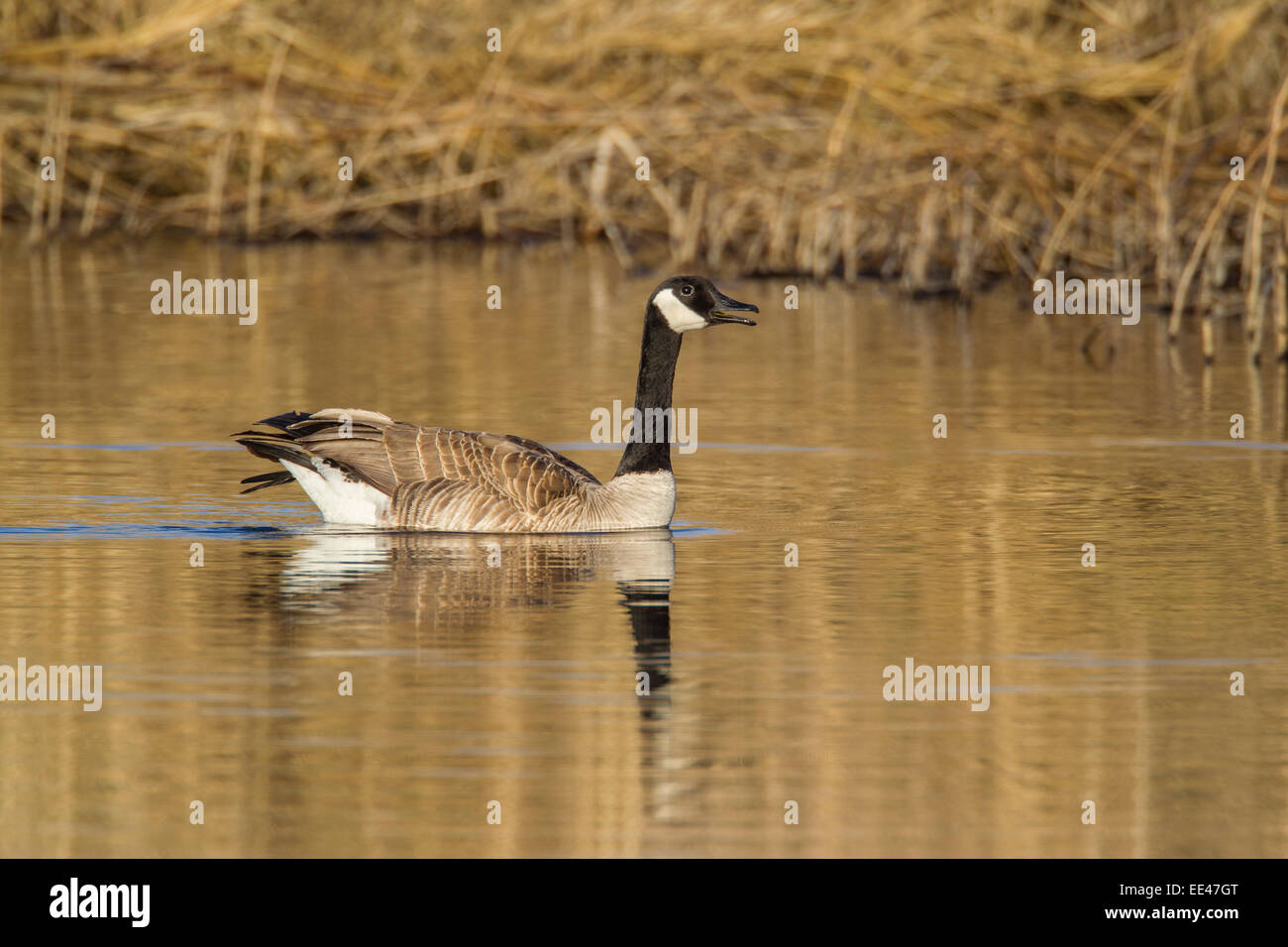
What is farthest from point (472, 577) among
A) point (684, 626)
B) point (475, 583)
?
point (684, 626)

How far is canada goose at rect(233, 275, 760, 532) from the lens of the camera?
11.6m

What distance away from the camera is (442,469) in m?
11.6

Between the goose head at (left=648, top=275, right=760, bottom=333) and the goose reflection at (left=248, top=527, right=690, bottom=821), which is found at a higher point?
the goose head at (left=648, top=275, right=760, bottom=333)

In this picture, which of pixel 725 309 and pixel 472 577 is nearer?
pixel 472 577

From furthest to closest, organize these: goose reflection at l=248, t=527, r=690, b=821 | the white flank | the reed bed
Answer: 1. the reed bed
2. the white flank
3. goose reflection at l=248, t=527, r=690, b=821

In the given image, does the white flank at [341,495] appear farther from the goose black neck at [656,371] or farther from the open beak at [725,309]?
the open beak at [725,309]

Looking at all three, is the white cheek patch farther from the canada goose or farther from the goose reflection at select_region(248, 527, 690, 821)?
the goose reflection at select_region(248, 527, 690, 821)

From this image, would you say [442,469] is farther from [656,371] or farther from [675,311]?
[675,311]

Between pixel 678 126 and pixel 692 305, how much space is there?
14.0m

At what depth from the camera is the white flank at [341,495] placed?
11719mm

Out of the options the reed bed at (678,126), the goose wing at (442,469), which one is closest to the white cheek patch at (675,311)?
the goose wing at (442,469)

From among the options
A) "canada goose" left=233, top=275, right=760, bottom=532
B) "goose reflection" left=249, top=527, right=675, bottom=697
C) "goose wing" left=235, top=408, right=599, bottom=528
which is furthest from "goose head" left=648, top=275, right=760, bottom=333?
"goose reflection" left=249, top=527, right=675, bottom=697

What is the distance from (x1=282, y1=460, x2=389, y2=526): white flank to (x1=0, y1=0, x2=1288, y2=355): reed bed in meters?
11.1

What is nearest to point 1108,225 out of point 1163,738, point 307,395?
point 307,395
